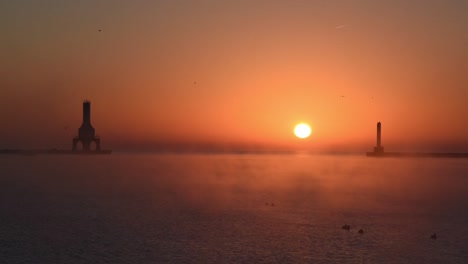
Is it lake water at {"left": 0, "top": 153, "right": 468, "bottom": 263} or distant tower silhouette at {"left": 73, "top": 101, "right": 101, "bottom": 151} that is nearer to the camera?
lake water at {"left": 0, "top": 153, "right": 468, "bottom": 263}

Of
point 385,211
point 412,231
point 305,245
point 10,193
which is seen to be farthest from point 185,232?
point 10,193

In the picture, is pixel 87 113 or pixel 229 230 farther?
pixel 87 113

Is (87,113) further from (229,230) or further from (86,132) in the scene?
(229,230)

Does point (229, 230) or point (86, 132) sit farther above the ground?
point (86, 132)

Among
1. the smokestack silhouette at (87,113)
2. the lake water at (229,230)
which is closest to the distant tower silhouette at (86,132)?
the smokestack silhouette at (87,113)

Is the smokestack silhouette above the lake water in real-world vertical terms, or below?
above

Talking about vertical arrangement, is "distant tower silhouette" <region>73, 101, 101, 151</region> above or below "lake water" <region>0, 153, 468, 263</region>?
above

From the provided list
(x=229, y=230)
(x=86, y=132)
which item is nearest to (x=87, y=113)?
(x=86, y=132)

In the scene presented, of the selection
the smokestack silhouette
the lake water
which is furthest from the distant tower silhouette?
the lake water

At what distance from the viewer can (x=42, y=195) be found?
51.8 meters

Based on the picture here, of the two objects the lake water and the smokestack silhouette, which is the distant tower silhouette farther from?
the lake water

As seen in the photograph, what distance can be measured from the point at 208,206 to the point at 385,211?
14.2m

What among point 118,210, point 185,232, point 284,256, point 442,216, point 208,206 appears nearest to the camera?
point 284,256

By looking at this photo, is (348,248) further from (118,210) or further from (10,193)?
(10,193)
